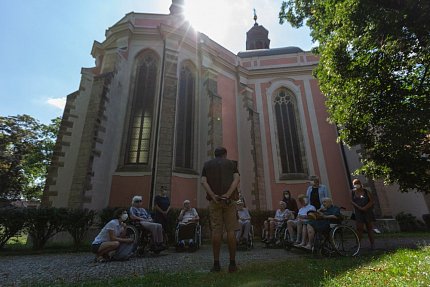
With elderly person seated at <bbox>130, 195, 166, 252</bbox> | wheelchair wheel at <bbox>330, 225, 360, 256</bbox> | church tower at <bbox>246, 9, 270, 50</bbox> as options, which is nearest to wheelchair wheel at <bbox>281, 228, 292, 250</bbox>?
wheelchair wheel at <bbox>330, 225, 360, 256</bbox>

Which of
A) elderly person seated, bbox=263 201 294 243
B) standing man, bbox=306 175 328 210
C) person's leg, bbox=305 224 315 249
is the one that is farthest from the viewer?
elderly person seated, bbox=263 201 294 243

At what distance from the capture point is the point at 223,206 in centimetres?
387

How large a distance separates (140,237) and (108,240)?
3.55ft

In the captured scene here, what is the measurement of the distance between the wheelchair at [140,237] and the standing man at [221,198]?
3015 mm

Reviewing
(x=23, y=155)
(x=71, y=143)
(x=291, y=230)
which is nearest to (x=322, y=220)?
(x=291, y=230)

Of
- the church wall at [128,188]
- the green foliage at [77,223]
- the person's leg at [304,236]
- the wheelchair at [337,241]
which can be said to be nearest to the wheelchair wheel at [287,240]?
the person's leg at [304,236]

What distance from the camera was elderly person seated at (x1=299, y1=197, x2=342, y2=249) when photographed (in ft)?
17.5

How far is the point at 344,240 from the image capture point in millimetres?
5414

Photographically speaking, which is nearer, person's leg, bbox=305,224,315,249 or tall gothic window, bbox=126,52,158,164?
person's leg, bbox=305,224,315,249

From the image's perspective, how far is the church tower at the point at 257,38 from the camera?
1156 inches

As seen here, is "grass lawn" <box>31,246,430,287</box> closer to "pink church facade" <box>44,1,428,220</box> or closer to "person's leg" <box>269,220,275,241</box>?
"person's leg" <box>269,220,275,241</box>

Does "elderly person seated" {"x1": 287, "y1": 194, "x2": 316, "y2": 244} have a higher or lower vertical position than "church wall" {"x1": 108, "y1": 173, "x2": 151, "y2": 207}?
lower

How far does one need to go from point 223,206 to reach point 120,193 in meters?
8.92

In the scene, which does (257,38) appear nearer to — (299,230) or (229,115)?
(229,115)
